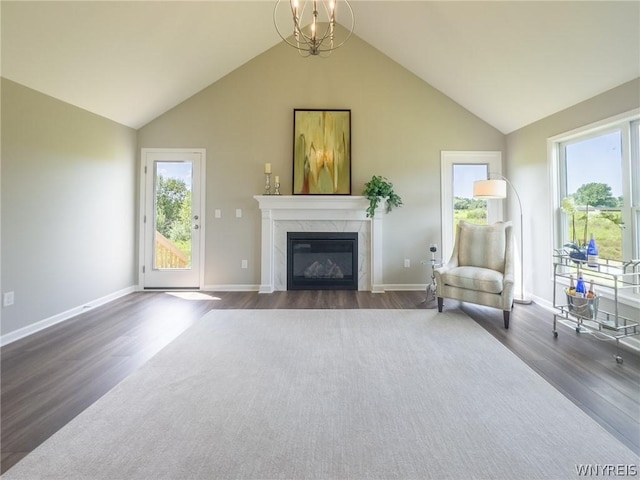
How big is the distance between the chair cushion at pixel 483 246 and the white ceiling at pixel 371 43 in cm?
158

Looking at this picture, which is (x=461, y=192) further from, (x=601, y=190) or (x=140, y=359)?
(x=140, y=359)

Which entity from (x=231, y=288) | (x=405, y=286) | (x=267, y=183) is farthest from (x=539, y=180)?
(x=231, y=288)

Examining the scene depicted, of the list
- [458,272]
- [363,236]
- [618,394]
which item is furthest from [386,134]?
[618,394]

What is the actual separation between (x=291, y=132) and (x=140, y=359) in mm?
3563

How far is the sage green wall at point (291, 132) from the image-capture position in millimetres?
4598

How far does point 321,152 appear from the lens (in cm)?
458

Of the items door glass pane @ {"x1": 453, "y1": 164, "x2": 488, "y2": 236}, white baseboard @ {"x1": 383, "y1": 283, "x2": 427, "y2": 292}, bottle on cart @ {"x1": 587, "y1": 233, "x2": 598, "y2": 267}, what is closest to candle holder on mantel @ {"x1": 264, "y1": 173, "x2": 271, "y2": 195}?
white baseboard @ {"x1": 383, "y1": 283, "x2": 427, "y2": 292}

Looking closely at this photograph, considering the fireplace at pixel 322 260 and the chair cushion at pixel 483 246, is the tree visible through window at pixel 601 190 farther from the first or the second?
the fireplace at pixel 322 260

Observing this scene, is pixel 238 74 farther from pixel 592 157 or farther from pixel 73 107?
pixel 592 157

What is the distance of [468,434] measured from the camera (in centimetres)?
153

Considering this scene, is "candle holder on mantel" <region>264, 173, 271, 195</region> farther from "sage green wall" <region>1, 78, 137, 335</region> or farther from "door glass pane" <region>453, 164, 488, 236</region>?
"door glass pane" <region>453, 164, 488, 236</region>

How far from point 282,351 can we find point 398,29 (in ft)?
13.3

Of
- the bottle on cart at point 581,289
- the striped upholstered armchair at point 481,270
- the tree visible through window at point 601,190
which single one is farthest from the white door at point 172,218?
the tree visible through window at point 601,190

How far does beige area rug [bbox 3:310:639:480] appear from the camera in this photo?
1333 mm
